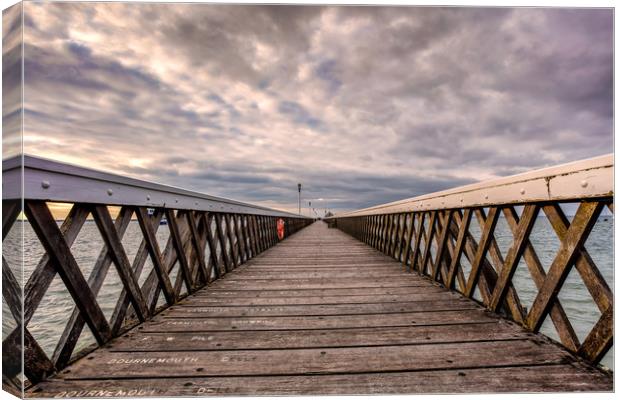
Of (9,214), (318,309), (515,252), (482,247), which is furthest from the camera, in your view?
(318,309)

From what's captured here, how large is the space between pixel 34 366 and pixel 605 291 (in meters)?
2.84

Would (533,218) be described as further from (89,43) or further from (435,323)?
(89,43)

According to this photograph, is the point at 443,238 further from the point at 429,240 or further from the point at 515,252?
the point at 515,252

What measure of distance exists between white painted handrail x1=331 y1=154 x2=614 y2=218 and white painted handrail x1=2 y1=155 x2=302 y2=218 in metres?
2.60

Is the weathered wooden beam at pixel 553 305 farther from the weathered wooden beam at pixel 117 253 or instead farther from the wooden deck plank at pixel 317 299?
the weathered wooden beam at pixel 117 253

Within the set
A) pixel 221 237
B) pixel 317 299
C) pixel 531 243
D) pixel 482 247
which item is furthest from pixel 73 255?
pixel 531 243

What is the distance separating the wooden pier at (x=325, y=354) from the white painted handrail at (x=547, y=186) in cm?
88

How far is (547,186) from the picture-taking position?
1.83 metres

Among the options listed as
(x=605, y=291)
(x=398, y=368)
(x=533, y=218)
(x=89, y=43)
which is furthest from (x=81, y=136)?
(x=605, y=291)

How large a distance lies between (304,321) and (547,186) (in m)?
1.84

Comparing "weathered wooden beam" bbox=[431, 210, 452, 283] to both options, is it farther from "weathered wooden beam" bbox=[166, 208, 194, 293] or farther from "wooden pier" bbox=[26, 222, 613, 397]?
"weathered wooden beam" bbox=[166, 208, 194, 293]

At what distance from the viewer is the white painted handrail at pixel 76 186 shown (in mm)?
1464

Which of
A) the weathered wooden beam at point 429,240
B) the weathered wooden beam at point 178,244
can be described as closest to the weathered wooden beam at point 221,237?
the weathered wooden beam at point 178,244

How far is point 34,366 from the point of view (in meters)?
1.55
